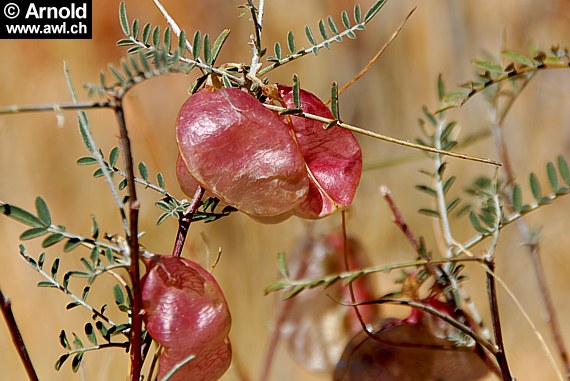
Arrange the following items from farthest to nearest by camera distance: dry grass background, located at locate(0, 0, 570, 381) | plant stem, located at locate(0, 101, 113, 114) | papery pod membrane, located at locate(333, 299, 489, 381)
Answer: dry grass background, located at locate(0, 0, 570, 381), papery pod membrane, located at locate(333, 299, 489, 381), plant stem, located at locate(0, 101, 113, 114)

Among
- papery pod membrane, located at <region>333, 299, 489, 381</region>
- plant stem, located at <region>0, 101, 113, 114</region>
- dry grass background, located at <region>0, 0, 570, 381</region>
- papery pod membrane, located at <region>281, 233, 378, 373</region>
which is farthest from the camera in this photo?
dry grass background, located at <region>0, 0, 570, 381</region>

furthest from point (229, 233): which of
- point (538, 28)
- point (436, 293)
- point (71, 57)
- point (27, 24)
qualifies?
point (436, 293)

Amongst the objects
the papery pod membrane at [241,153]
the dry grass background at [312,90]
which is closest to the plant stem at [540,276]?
the papery pod membrane at [241,153]

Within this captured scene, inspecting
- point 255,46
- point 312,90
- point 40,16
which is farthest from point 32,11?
point 312,90

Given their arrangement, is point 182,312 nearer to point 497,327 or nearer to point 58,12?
point 497,327

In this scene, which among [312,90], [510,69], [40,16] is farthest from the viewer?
[312,90]

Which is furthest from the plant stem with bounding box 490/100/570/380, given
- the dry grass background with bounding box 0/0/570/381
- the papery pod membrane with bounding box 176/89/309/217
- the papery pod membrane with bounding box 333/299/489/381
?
the dry grass background with bounding box 0/0/570/381

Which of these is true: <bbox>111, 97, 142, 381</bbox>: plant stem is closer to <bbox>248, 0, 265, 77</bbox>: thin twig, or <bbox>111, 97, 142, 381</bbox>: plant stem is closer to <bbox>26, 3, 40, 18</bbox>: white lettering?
<bbox>248, 0, 265, 77</bbox>: thin twig
